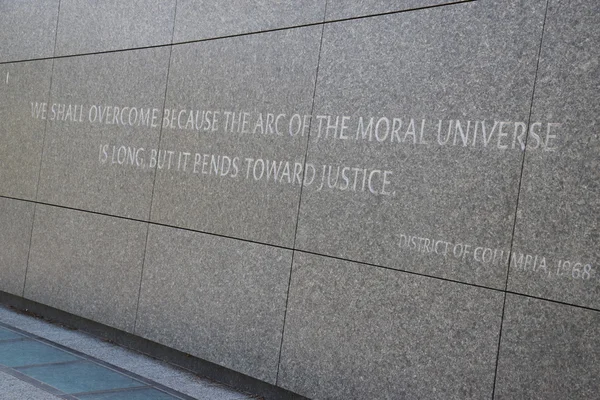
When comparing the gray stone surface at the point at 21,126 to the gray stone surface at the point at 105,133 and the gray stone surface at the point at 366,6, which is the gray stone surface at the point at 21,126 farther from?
the gray stone surface at the point at 366,6

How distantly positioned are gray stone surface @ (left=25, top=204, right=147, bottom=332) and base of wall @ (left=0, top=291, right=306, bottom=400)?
0.32 feet

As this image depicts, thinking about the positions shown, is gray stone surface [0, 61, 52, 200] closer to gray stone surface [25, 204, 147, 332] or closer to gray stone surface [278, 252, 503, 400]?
gray stone surface [25, 204, 147, 332]

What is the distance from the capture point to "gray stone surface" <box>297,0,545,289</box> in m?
5.00

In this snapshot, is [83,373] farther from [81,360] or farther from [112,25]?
[112,25]

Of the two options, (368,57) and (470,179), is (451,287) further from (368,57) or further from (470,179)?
(368,57)

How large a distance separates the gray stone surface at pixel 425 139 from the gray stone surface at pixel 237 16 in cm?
33

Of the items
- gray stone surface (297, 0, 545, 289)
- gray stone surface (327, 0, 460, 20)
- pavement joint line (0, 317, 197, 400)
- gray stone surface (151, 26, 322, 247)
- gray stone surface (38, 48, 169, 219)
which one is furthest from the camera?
gray stone surface (38, 48, 169, 219)

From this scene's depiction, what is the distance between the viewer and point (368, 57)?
587 centimetres

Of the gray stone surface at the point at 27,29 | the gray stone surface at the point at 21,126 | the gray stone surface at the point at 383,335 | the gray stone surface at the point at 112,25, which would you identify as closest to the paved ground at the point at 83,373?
the gray stone surface at the point at 383,335

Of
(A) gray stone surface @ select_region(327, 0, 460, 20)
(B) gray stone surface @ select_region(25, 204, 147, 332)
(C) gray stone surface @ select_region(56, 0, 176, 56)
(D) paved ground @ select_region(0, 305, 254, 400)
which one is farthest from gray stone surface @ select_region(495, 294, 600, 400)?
(C) gray stone surface @ select_region(56, 0, 176, 56)

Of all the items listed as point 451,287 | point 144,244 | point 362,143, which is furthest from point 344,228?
point 144,244

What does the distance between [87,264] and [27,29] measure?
3.11m

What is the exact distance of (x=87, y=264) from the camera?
827cm

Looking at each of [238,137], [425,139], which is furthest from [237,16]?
[425,139]
